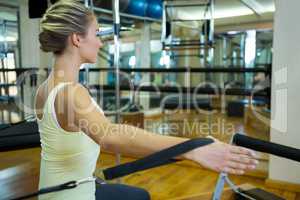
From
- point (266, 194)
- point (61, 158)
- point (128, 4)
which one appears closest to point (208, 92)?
point (266, 194)

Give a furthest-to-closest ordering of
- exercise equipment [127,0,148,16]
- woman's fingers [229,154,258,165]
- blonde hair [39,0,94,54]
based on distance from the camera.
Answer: exercise equipment [127,0,148,16] → blonde hair [39,0,94,54] → woman's fingers [229,154,258,165]

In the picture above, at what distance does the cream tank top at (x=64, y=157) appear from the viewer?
3.25ft

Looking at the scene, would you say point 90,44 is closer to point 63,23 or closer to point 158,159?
point 63,23

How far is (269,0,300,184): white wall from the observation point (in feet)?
8.11

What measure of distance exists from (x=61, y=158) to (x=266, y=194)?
4.50ft

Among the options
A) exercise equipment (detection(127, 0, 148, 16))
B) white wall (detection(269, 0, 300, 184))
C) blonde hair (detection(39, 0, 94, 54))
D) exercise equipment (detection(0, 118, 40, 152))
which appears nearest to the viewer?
blonde hair (detection(39, 0, 94, 54))

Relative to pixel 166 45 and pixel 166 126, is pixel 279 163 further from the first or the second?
pixel 166 126

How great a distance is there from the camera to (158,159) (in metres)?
0.72

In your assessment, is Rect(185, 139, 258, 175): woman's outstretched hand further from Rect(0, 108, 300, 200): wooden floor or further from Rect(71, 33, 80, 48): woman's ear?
Rect(0, 108, 300, 200): wooden floor

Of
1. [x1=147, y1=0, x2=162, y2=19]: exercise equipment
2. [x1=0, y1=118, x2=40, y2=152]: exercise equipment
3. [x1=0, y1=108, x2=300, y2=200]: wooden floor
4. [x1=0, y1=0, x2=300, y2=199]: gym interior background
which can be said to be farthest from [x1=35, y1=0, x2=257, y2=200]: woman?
[x1=147, y1=0, x2=162, y2=19]: exercise equipment

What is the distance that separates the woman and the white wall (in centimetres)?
195

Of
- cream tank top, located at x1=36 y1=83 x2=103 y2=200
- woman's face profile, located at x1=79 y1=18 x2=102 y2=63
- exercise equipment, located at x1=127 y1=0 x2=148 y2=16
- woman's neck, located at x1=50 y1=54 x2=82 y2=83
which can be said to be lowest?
cream tank top, located at x1=36 y1=83 x2=103 y2=200

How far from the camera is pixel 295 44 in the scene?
8.10 feet

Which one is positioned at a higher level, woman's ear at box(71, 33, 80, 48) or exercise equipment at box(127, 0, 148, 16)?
exercise equipment at box(127, 0, 148, 16)
